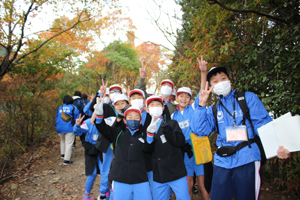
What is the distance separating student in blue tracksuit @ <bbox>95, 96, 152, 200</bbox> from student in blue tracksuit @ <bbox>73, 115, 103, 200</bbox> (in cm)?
129

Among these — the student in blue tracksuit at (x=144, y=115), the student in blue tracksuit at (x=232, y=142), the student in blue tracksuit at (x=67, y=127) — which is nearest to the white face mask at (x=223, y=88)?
the student in blue tracksuit at (x=232, y=142)

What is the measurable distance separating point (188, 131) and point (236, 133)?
122 cm

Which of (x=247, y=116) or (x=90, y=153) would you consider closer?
(x=247, y=116)

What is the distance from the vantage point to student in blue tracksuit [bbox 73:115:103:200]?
Answer: 3.84 meters

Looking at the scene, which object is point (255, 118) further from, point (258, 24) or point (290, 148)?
point (258, 24)

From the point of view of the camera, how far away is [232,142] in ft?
7.23

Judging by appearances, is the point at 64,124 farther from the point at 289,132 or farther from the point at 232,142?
the point at 289,132

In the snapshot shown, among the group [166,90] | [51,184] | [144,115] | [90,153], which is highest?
[166,90]

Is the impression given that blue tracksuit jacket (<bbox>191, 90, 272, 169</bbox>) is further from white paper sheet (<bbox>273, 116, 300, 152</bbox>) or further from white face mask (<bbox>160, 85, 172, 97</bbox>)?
white face mask (<bbox>160, 85, 172, 97</bbox>)

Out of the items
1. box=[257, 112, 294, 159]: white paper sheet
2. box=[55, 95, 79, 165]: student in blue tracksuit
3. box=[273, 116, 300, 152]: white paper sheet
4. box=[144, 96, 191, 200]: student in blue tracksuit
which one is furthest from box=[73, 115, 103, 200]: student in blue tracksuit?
box=[273, 116, 300, 152]: white paper sheet

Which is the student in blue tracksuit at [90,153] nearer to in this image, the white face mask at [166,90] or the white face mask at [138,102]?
the white face mask at [138,102]

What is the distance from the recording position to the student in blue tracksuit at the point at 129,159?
2.55 meters

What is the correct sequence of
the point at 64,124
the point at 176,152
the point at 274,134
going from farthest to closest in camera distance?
the point at 64,124 < the point at 176,152 < the point at 274,134

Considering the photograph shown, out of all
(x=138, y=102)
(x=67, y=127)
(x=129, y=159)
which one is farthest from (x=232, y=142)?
(x=67, y=127)
